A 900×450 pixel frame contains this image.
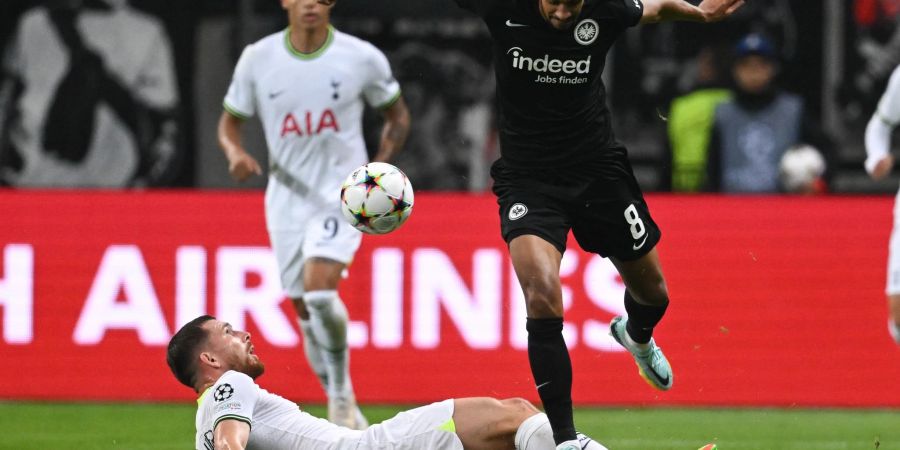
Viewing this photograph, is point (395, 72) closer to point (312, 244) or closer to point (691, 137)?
point (691, 137)

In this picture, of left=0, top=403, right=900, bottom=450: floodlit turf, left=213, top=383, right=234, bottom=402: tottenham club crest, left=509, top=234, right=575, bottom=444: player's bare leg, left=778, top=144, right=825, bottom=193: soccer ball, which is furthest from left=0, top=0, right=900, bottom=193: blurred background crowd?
left=213, top=383, right=234, bottom=402: tottenham club crest

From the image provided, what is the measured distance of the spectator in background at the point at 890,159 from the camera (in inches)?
426

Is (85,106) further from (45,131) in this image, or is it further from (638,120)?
(638,120)

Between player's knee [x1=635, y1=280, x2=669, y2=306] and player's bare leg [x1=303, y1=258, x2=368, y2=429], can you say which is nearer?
player's knee [x1=635, y1=280, x2=669, y2=306]

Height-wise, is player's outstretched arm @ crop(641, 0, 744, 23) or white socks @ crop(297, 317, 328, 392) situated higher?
player's outstretched arm @ crop(641, 0, 744, 23)

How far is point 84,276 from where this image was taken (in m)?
13.5

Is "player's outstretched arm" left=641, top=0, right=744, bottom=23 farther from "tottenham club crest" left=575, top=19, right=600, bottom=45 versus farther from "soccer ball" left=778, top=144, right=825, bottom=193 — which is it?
"soccer ball" left=778, top=144, right=825, bottom=193

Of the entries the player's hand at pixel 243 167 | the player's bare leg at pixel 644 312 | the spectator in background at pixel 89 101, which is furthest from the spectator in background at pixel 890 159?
the spectator in background at pixel 89 101

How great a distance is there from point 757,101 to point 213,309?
4595mm

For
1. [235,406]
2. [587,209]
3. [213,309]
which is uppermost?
[587,209]

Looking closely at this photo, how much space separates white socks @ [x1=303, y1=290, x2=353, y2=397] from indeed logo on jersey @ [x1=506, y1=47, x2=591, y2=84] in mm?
2821

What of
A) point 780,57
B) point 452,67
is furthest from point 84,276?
point 780,57

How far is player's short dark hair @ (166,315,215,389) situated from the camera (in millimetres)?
8445

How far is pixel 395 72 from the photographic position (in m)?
16.8
